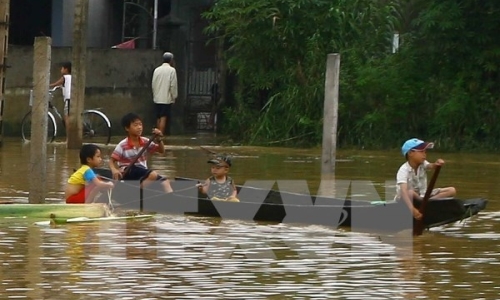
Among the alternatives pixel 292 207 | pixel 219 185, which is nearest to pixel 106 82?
pixel 219 185

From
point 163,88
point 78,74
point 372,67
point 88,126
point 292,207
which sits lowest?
point 292,207

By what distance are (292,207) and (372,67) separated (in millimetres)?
12085

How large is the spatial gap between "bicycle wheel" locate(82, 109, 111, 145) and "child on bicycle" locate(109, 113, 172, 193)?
29.4ft

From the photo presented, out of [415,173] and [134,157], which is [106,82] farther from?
[415,173]

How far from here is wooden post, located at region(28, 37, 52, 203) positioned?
46.0 ft

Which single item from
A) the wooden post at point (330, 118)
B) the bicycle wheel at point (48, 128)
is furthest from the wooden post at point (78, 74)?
the wooden post at point (330, 118)

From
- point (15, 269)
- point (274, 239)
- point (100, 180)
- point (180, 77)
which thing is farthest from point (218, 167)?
point (180, 77)

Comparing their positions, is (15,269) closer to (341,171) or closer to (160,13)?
(341,171)

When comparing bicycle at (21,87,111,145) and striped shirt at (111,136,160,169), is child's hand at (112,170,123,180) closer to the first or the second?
striped shirt at (111,136,160,169)

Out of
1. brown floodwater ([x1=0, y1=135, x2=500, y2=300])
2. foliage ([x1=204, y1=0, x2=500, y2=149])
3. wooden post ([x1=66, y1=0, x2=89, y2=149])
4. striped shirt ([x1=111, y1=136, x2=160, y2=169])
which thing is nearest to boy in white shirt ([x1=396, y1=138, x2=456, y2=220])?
brown floodwater ([x1=0, y1=135, x2=500, y2=300])

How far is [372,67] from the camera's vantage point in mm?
25266

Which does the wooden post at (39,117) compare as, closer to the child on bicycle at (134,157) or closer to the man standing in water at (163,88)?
the child on bicycle at (134,157)

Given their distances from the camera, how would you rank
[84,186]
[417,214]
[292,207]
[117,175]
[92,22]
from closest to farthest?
[417,214] < [292,207] < [84,186] < [117,175] < [92,22]

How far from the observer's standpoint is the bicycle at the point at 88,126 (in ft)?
81.0
